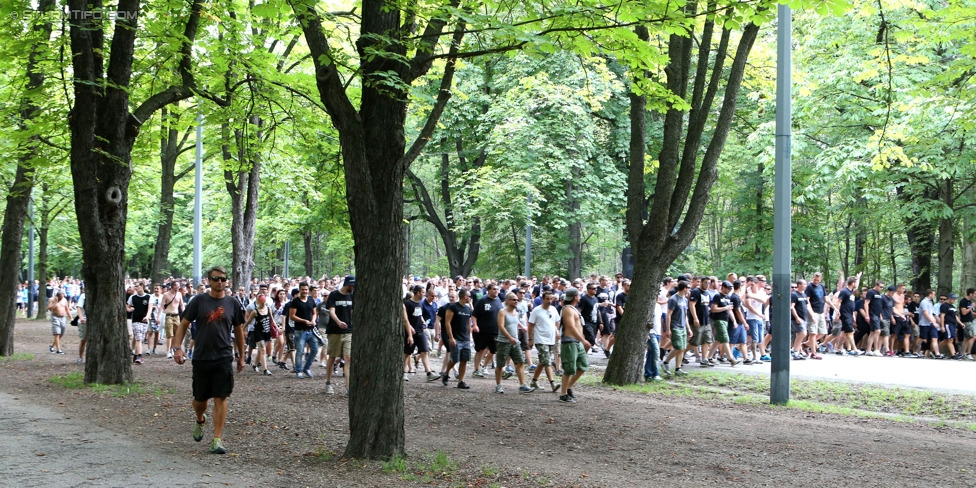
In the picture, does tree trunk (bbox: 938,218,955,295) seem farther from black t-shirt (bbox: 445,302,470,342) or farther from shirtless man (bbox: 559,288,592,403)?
shirtless man (bbox: 559,288,592,403)

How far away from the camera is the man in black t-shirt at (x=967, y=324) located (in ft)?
67.3

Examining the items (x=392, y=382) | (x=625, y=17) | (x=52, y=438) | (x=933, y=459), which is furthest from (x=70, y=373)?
(x=933, y=459)

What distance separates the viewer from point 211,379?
867cm

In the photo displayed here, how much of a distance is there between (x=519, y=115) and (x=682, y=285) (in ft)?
51.1

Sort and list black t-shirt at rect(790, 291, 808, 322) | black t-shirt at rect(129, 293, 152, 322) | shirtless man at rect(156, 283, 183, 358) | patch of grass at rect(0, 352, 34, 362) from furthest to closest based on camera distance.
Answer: shirtless man at rect(156, 283, 183, 358) < black t-shirt at rect(790, 291, 808, 322) < black t-shirt at rect(129, 293, 152, 322) < patch of grass at rect(0, 352, 34, 362)

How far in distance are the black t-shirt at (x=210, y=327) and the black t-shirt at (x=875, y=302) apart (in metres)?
17.5

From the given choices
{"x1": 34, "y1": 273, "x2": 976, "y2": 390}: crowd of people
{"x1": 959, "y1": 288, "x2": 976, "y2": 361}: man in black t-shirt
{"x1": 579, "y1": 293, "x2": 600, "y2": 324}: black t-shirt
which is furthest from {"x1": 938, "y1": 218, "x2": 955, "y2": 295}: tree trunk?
{"x1": 579, "y1": 293, "x2": 600, "y2": 324}: black t-shirt

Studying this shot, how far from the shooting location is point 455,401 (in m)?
13.4

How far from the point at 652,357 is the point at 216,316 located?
971 centimetres

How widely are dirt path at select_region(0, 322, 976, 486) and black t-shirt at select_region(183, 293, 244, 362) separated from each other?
3.40 feet

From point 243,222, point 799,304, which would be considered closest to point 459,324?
point 799,304

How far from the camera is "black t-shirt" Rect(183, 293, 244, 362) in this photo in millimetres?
8703

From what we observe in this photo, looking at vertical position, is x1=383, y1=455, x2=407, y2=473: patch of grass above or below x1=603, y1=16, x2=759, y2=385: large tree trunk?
below

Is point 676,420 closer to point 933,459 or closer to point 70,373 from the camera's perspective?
point 933,459
